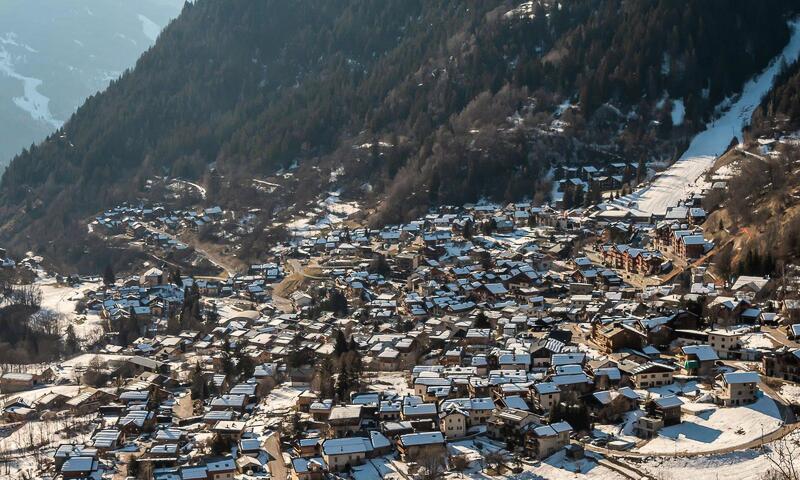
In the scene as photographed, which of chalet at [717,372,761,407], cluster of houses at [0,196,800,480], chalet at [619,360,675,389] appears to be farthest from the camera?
chalet at [619,360,675,389]

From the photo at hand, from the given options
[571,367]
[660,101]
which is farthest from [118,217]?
[571,367]

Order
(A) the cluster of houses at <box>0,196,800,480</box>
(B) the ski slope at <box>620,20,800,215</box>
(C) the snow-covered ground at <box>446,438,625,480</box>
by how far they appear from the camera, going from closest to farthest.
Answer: (C) the snow-covered ground at <box>446,438,625,480</box>
(A) the cluster of houses at <box>0,196,800,480</box>
(B) the ski slope at <box>620,20,800,215</box>

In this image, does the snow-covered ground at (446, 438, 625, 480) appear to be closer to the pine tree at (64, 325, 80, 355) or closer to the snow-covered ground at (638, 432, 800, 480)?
the snow-covered ground at (638, 432, 800, 480)

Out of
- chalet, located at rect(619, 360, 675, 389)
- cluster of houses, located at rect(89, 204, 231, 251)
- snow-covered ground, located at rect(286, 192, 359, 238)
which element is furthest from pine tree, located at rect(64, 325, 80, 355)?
chalet, located at rect(619, 360, 675, 389)

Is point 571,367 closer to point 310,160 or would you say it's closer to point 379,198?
point 379,198

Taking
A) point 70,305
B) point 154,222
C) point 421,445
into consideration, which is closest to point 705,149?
point 154,222

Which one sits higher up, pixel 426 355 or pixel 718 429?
pixel 426 355

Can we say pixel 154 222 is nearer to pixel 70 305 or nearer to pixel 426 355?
pixel 70 305
